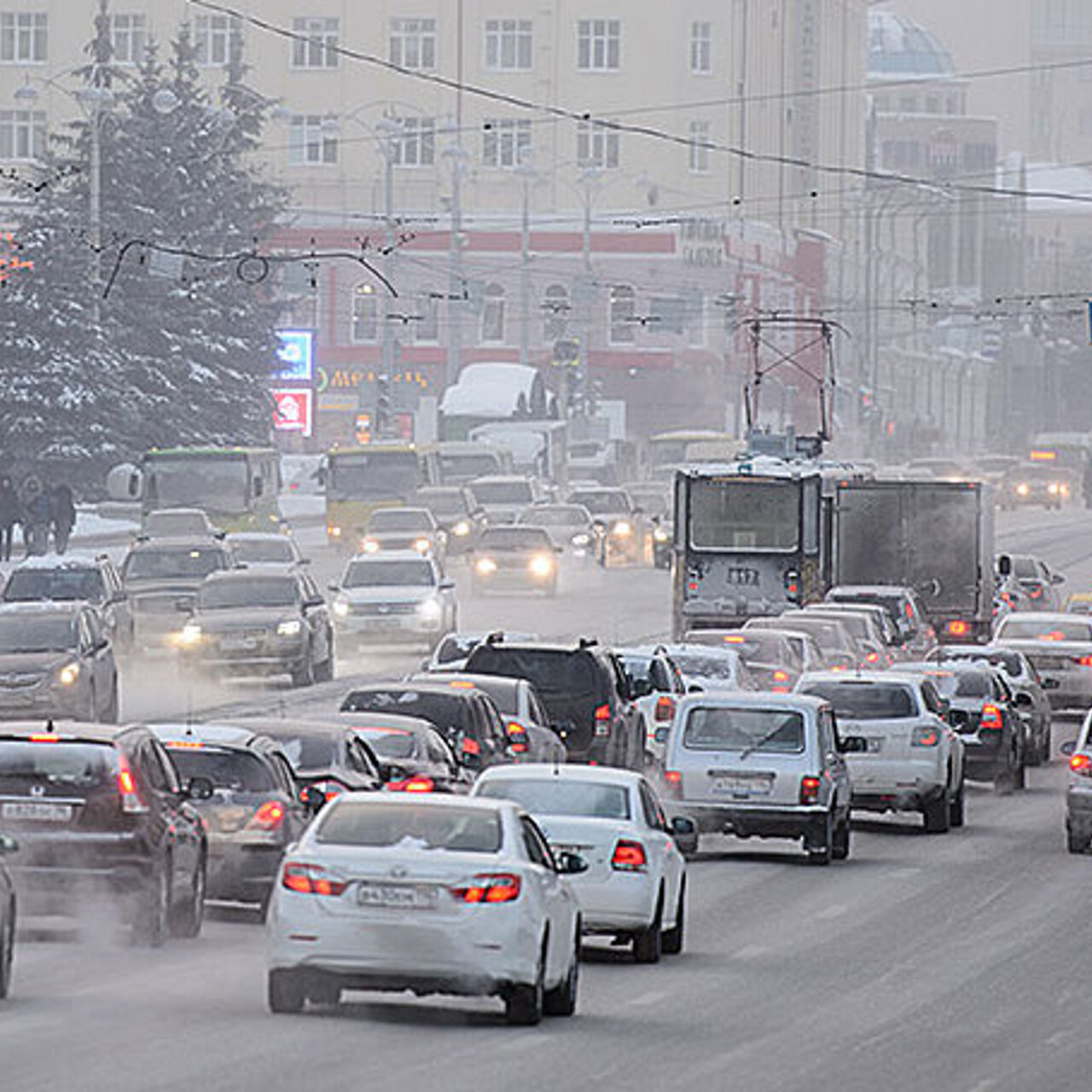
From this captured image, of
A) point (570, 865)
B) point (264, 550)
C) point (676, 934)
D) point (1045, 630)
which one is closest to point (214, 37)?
point (264, 550)

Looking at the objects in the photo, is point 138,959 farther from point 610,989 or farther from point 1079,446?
point 1079,446

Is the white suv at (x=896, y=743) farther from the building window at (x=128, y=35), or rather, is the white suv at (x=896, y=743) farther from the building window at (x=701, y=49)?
the building window at (x=701, y=49)

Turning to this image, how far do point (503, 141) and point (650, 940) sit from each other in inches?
5025

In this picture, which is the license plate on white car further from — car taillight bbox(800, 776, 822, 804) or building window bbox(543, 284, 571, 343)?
building window bbox(543, 284, 571, 343)

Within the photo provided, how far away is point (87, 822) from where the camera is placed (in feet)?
65.1

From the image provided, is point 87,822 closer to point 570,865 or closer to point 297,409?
point 570,865

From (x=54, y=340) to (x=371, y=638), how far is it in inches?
1302

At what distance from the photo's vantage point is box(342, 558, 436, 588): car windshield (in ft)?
176

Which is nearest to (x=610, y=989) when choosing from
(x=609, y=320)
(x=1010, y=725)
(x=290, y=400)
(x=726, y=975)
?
(x=726, y=975)

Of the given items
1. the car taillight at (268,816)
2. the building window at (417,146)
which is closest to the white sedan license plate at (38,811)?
the car taillight at (268,816)

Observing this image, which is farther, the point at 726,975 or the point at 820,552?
the point at 820,552

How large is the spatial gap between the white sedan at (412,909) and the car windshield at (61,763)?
3074mm

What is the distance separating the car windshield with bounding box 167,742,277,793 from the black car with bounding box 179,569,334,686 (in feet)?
72.7

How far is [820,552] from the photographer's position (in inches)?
1994
